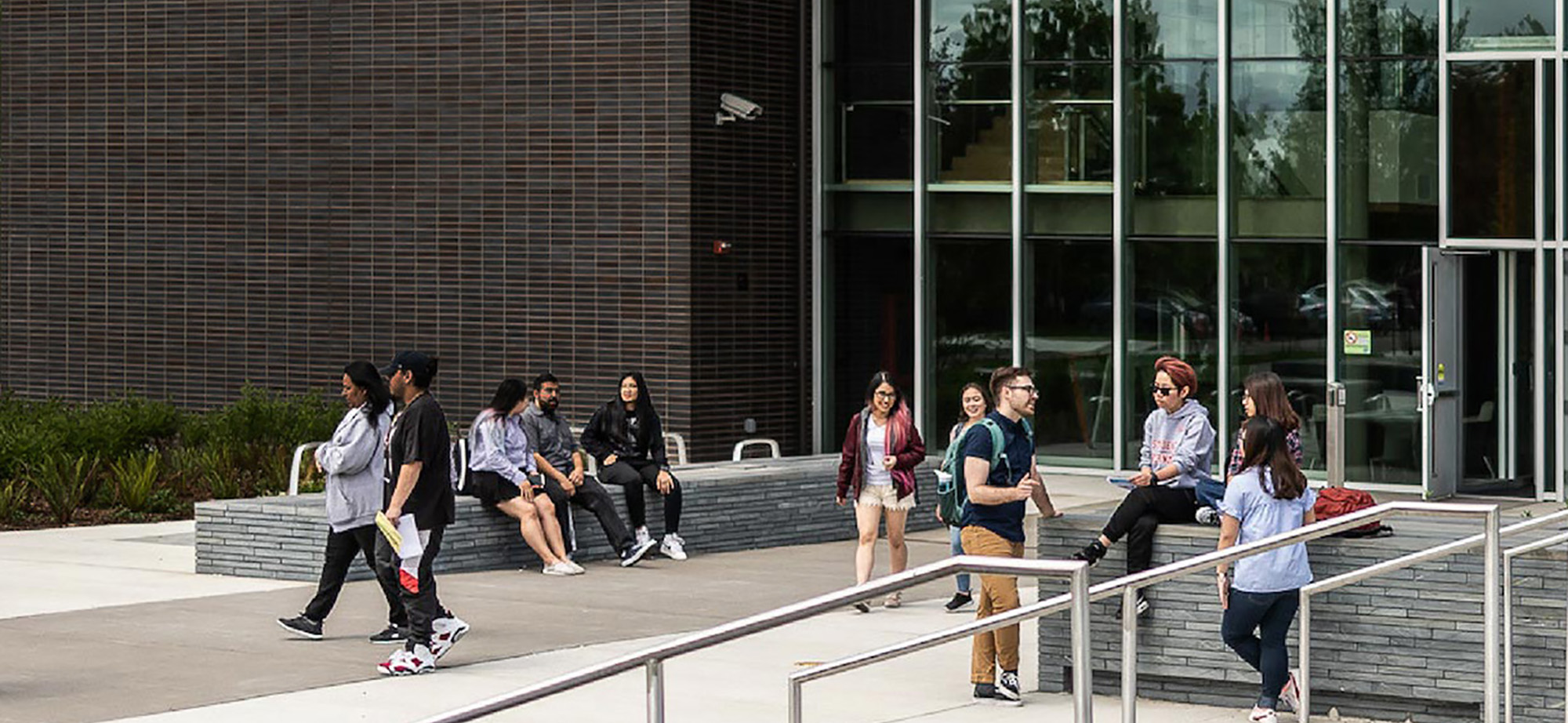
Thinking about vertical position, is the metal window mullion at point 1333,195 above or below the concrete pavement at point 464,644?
above

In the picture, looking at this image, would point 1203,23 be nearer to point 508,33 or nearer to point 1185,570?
point 508,33

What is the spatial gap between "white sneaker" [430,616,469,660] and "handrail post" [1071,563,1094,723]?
223 inches

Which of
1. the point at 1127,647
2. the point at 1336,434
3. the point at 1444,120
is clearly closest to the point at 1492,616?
the point at 1127,647

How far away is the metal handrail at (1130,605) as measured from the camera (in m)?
7.66

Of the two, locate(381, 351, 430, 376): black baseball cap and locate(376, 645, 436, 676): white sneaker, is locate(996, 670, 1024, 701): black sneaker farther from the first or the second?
locate(381, 351, 430, 376): black baseball cap

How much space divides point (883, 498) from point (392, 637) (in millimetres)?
3301

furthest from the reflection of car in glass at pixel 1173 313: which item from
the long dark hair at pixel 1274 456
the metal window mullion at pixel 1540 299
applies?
the long dark hair at pixel 1274 456

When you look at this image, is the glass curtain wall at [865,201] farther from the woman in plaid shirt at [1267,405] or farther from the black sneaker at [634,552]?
the woman in plaid shirt at [1267,405]

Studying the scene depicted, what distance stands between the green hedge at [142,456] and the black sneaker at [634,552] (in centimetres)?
536

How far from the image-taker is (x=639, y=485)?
58.9 ft

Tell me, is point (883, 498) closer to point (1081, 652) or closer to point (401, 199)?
point (1081, 652)

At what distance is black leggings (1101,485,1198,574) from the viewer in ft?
39.6

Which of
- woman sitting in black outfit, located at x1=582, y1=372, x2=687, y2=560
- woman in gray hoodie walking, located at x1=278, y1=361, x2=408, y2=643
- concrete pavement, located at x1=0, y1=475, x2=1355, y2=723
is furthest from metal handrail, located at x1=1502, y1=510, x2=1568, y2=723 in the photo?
woman sitting in black outfit, located at x1=582, y1=372, x2=687, y2=560

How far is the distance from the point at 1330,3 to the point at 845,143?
5655 millimetres
